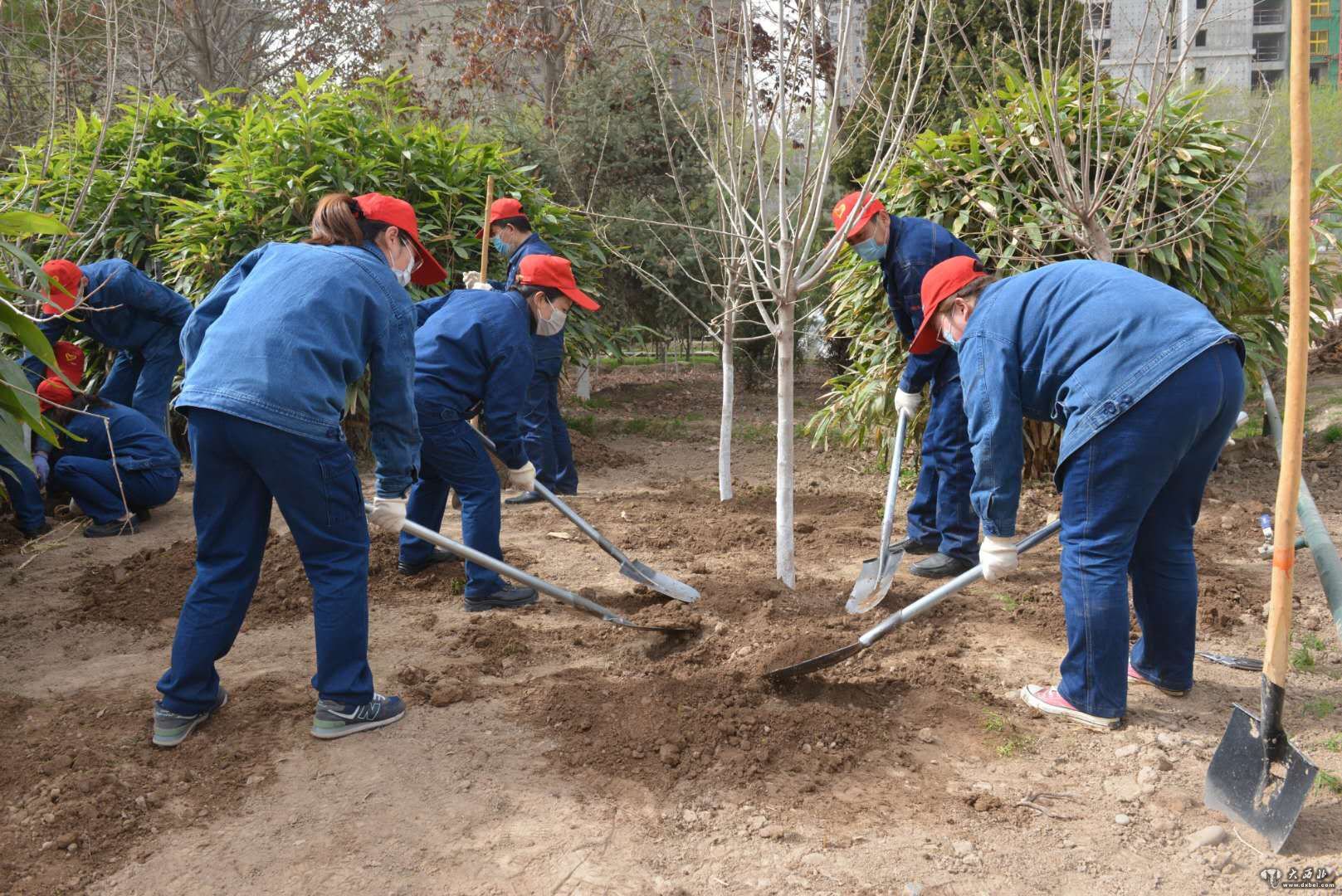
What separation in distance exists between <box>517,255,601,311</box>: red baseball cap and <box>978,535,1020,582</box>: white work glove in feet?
7.64

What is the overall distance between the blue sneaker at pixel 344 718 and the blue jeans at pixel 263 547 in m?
0.03

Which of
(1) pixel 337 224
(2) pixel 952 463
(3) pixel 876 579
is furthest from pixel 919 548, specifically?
(1) pixel 337 224

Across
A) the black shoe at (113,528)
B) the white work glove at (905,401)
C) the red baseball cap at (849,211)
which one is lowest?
the black shoe at (113,528)

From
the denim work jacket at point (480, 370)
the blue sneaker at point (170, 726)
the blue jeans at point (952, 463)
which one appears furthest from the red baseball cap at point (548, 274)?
the blue sneaker at point (170, 726)

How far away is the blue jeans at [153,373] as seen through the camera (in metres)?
Result: 6.59

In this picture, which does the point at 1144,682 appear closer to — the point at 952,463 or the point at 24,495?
the point at 952,463

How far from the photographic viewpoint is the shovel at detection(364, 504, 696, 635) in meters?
3.85

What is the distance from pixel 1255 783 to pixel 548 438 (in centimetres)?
493

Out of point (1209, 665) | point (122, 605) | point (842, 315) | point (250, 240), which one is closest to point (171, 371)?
point (250, 240)

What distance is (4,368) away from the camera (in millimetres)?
3416

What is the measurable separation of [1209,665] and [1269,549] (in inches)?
65.5

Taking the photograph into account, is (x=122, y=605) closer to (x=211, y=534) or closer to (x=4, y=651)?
(x=4, y=651)

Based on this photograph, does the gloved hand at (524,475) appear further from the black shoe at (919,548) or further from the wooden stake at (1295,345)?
the wooden stake at (1295,345)

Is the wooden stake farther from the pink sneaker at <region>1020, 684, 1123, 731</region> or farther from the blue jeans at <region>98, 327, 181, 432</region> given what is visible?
the blue jeans at <region>98, 327, 181, 432</region>
